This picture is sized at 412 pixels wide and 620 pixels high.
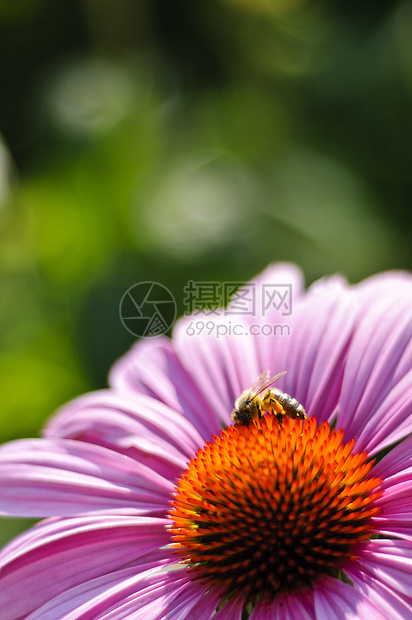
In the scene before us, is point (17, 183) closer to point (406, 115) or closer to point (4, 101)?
point (4, 101)

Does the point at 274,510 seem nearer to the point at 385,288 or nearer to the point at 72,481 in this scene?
the point at 72,481

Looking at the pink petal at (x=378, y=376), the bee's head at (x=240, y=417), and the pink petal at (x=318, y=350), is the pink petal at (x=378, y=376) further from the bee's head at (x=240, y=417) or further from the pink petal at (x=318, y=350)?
the bee's head at (x=240, y=417)

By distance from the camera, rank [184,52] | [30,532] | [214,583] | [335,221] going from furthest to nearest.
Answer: [184,52] → [335,221] → [30,532] → [214,583]

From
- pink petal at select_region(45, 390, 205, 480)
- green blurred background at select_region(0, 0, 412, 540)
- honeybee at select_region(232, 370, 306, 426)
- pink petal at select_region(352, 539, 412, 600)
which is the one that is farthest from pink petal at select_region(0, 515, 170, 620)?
green blurred background at select_region(0, 0, 412, 540)

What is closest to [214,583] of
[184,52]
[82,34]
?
[184,52]

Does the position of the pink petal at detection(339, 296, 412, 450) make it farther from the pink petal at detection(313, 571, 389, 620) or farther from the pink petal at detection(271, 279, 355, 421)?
the pink petal at detection(313, 571, 389, 620)

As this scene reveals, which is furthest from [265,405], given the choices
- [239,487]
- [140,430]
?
[140,430]
